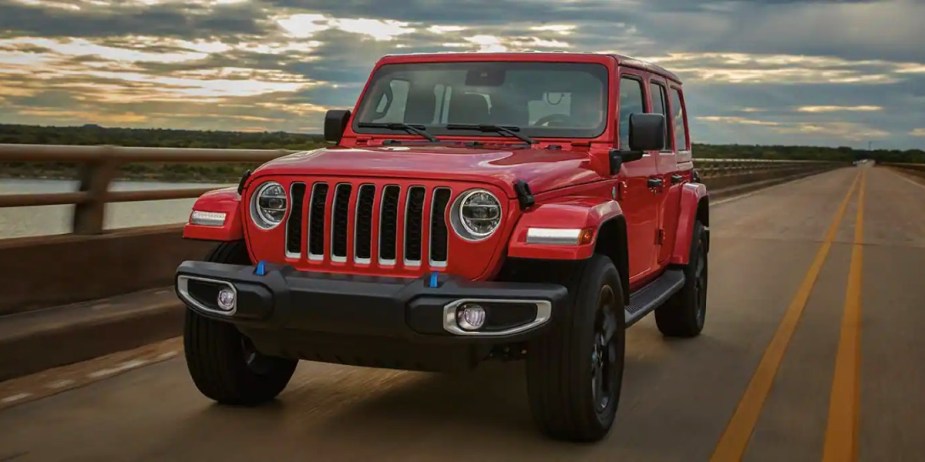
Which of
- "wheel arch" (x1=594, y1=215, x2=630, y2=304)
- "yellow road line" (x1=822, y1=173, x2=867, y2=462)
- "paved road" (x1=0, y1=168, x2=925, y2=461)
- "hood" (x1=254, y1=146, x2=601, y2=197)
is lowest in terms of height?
"paved road" (x1=0, y1=168, x2=925, y2=461)

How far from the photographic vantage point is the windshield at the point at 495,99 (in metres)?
6.76

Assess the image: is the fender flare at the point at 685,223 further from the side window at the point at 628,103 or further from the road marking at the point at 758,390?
the side window at the point at 628,103

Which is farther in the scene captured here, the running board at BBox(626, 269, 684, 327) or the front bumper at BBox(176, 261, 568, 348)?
the running board at BBox(626, 269, 684, 327)

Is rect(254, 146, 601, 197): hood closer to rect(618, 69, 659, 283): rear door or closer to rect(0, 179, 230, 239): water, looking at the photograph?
rect(618, 69, 659, 283): rear door

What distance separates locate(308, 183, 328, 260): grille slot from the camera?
540 cm

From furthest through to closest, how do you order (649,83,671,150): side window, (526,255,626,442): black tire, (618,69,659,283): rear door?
(649,83,671,150): side window
(618,69,659,283): rear door
(526,255,626,442): black tire


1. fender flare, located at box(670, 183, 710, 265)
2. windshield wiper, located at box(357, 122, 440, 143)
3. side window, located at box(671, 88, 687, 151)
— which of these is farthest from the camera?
side window, located at box(671, 88, 687, 151)

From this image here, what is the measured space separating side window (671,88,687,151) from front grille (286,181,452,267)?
3.84 m

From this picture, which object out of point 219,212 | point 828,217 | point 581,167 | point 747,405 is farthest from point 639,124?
point 828,217

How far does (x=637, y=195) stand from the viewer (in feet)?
23.1

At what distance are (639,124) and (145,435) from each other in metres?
2.99

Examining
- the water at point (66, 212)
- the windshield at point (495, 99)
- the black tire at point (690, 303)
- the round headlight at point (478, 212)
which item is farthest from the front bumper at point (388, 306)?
the black tire at point (690, 303)

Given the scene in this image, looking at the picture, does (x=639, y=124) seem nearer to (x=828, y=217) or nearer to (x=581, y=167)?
(x=581, y=167)

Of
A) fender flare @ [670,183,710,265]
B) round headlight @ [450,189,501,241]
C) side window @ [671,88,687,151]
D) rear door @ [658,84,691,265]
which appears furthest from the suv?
side window @ [671,88,687,151]
